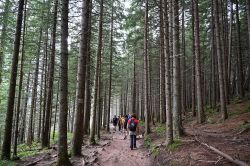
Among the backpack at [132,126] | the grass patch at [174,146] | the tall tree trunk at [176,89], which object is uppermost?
the tall tree trunk at [176,89]

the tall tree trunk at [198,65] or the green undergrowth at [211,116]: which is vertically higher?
the tall tree trunk at [198,65]

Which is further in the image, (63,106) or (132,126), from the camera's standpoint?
(132,126)

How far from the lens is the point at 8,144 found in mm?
10164

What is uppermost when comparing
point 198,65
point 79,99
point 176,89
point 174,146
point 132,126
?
point 198,65

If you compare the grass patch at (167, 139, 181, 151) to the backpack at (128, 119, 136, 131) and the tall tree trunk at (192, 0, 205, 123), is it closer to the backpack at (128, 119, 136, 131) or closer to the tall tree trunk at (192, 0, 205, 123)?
the backpack at (128, 119, 136, 131)

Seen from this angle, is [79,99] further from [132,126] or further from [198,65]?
[198,65]

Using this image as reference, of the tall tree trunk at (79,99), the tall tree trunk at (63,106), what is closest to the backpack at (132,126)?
the tall tree trunk at (79,99)

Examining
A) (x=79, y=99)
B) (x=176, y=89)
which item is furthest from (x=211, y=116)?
(x=79, y=99)

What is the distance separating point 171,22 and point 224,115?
8189mm

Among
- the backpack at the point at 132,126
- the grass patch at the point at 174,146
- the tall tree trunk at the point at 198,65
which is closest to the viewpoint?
the grass patch at the point at 174,146

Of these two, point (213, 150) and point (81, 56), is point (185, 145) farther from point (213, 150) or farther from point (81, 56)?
point (81, 56)

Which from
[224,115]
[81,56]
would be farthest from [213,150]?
[224,115]

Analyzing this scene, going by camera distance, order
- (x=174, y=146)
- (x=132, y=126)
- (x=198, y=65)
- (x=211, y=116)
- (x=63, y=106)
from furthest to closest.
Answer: (x=211, y=116) < (x=198, y=65) < (x=132, y=126) < (x=174, y=146) < (x=63, y=106)

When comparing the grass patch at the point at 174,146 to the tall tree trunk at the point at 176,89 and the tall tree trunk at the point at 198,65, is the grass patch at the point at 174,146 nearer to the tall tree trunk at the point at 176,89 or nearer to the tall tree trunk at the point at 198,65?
the tall tree trunk at the point at 176,89
